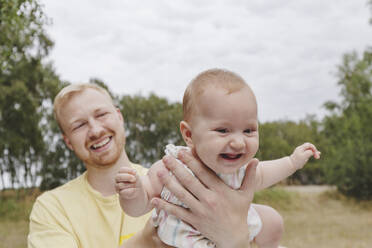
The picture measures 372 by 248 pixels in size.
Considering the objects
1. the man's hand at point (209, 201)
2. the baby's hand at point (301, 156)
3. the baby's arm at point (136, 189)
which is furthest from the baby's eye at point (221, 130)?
the baby's hand at point (301, 156)

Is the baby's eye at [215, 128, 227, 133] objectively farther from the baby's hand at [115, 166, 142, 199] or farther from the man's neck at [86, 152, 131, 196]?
the man's neck at [86, 152, 131, 196]

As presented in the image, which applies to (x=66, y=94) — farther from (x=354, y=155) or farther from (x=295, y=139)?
(x=295, y=139)

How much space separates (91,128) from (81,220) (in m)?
0.73

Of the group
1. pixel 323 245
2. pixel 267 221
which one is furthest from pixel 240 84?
pixel 323 245

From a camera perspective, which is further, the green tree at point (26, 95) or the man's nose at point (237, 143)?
the green tree at point (26, 95)

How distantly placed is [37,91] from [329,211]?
58.3 ft

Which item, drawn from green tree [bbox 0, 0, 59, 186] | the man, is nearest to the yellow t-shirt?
the man

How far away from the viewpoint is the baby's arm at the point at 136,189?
2.06m

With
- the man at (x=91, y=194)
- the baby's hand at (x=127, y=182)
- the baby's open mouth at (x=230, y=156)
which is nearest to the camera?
the baby's hand at (x=127, y=182)

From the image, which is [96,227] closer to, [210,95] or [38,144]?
[210,95]

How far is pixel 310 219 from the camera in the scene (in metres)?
19.3

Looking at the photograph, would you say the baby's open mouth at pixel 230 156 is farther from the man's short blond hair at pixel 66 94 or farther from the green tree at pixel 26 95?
the green tree at pixel 26 95

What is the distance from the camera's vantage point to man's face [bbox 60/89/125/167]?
3186 millimetres

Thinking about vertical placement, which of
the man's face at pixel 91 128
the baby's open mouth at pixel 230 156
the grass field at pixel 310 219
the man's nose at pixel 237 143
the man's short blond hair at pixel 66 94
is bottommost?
the grass field at pixel 310 219
